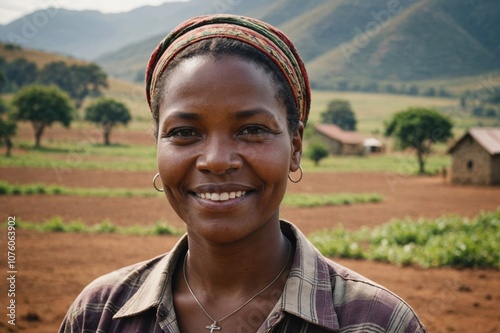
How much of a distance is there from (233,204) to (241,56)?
0.49m

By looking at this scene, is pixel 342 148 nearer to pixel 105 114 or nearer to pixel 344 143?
pixel 344 143

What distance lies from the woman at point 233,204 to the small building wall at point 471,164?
25.4 metres

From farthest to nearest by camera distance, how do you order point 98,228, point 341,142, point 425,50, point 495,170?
point 425,50 → point 341,142 → point 495,170 → point 98,228

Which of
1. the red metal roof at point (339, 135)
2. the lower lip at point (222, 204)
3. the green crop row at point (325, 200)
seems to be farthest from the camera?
the red metal roof at point (339, 135)

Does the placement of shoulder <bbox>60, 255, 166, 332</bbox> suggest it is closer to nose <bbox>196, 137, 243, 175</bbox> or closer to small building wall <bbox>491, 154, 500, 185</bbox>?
nose <bbox>196, 137, 243, 175</bbox>

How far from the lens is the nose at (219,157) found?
62.1 inches

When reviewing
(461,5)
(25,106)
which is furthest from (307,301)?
(461,5)

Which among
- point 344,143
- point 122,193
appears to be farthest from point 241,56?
point 344,143

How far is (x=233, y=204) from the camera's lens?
163cm

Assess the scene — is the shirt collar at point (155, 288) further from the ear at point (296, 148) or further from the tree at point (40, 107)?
the tree at point (40, 107)

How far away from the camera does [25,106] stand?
37.5 metres

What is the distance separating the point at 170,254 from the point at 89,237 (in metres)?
9.99

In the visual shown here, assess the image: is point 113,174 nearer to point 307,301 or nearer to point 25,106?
point 25,106

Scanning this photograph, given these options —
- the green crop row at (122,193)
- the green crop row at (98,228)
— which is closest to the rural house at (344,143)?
the green crop row at (122,193)
